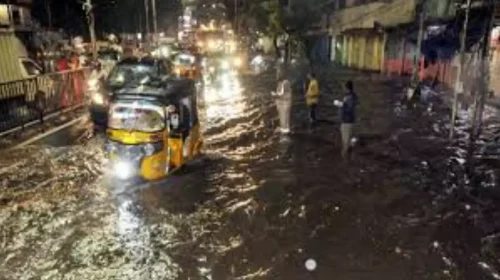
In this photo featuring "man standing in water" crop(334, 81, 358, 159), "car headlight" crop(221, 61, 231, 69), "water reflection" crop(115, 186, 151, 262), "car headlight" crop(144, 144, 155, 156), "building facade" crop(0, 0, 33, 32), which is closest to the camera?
"water reflection" crop(115, 186, 151, 262)

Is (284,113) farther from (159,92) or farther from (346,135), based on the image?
(159,92)

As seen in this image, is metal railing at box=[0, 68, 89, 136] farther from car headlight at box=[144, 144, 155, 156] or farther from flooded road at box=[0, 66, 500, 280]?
car headlight at box=[144, 144, 155, 156]

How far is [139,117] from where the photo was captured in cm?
1123

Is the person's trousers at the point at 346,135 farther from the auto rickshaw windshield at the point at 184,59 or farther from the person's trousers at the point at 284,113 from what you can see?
the auto rickshaw windshield at the point at 184,59

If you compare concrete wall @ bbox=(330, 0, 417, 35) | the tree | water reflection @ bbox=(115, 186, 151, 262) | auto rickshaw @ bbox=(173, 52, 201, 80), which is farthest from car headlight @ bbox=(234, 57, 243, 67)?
water reflection @ bbox=(115, 186, 151, 262)

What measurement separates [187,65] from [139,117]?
2026cm

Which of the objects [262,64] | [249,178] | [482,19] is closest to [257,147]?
[249,178]

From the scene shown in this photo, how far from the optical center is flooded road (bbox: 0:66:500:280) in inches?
301

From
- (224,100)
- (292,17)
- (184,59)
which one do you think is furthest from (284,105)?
(292,17)

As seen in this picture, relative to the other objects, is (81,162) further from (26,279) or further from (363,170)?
(363,170)

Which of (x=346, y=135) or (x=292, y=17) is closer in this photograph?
(x=346, y=135)

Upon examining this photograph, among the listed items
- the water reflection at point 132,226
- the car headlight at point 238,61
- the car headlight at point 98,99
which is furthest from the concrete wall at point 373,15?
the water reflection at point 132,226

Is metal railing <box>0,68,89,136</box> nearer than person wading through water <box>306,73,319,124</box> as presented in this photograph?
Yes

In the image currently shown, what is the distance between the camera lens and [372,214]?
9609mm
